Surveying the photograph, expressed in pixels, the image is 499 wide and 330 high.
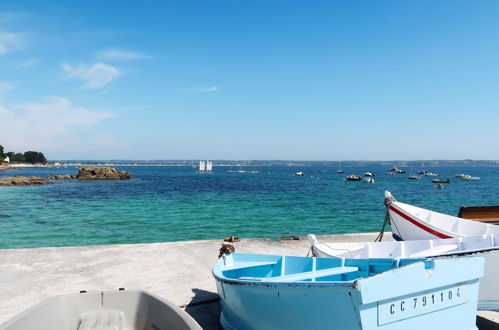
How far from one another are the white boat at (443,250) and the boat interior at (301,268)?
0.50 meters

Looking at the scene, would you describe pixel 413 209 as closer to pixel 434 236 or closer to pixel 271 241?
pixel 434 236

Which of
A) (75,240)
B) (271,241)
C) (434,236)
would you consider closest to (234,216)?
(75,240)

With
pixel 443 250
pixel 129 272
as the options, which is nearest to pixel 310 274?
pixel 443 250

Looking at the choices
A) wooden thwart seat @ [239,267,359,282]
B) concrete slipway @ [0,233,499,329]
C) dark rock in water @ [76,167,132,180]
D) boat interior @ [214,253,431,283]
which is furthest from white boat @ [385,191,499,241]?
dark rock in water @ [76,167,132,180]

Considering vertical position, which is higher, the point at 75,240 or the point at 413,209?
the point at 413,209

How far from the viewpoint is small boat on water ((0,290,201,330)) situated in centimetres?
495

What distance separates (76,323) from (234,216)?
23.8 metres

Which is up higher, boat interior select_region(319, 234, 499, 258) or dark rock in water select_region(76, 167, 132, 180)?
boat interior select_region(319, 234, 499, 258)

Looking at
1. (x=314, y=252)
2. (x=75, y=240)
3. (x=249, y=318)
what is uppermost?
(x=314, y=252)

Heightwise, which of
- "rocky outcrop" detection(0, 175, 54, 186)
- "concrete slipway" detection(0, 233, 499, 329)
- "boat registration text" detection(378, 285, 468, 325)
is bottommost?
"rocky outcrop" detection(0, 175, 54, 186)

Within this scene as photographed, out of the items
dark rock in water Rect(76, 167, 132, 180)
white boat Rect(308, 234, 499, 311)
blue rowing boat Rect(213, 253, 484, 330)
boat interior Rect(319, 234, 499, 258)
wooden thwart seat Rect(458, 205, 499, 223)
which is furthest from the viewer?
dark rock in water Rect(76, 167, 132, 180)

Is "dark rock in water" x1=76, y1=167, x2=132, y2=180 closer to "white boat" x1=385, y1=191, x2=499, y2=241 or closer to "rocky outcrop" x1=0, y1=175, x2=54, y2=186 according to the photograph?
"rocky outcrop" x1=0, y1=175, x2=54, y2=186

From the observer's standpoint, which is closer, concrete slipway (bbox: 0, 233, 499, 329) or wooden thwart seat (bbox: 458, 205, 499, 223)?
concrete slipway (bbox: 0, 233, 499, 329)

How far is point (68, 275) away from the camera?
8.96m
